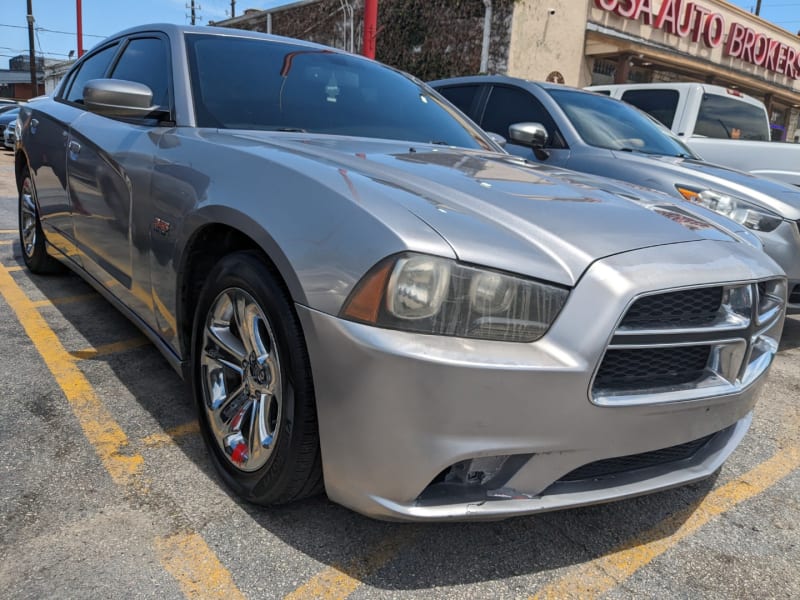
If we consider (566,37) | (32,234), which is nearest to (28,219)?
(32,234)

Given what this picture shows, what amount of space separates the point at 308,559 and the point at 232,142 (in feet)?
4.47

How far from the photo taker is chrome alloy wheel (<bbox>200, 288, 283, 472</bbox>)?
6.20 feet

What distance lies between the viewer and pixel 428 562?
183cm

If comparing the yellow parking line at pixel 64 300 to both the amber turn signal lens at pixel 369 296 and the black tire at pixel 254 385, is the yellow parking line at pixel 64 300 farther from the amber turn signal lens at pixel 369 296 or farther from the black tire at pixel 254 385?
the amber turn signal lens at pixel 369 296

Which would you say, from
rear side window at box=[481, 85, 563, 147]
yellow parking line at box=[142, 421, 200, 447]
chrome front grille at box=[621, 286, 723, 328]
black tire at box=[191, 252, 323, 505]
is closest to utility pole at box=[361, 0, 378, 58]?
rear side window at box=[481, 85, 563, 147]

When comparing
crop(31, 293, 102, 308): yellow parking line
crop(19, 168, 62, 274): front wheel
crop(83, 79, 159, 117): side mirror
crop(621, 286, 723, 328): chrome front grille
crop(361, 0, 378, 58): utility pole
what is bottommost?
crop(31, 293, 102, 308): yellow parking line

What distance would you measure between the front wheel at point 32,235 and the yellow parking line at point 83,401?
58 centimetres

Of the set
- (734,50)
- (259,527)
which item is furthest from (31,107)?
(734,50)

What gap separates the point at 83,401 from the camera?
2666mm

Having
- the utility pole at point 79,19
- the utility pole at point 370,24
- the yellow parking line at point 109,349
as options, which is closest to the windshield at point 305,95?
the yellow parking line at point 109,349

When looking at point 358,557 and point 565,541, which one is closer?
point 358,557

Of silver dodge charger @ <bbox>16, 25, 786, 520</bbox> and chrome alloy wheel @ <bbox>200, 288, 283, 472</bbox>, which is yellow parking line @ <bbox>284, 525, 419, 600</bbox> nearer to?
silver dodge charger @ <bbox>16, 25, 786, 520</bbox>

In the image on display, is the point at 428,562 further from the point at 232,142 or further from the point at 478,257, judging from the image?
the point at 232,142

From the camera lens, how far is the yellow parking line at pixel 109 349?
3.17 m
